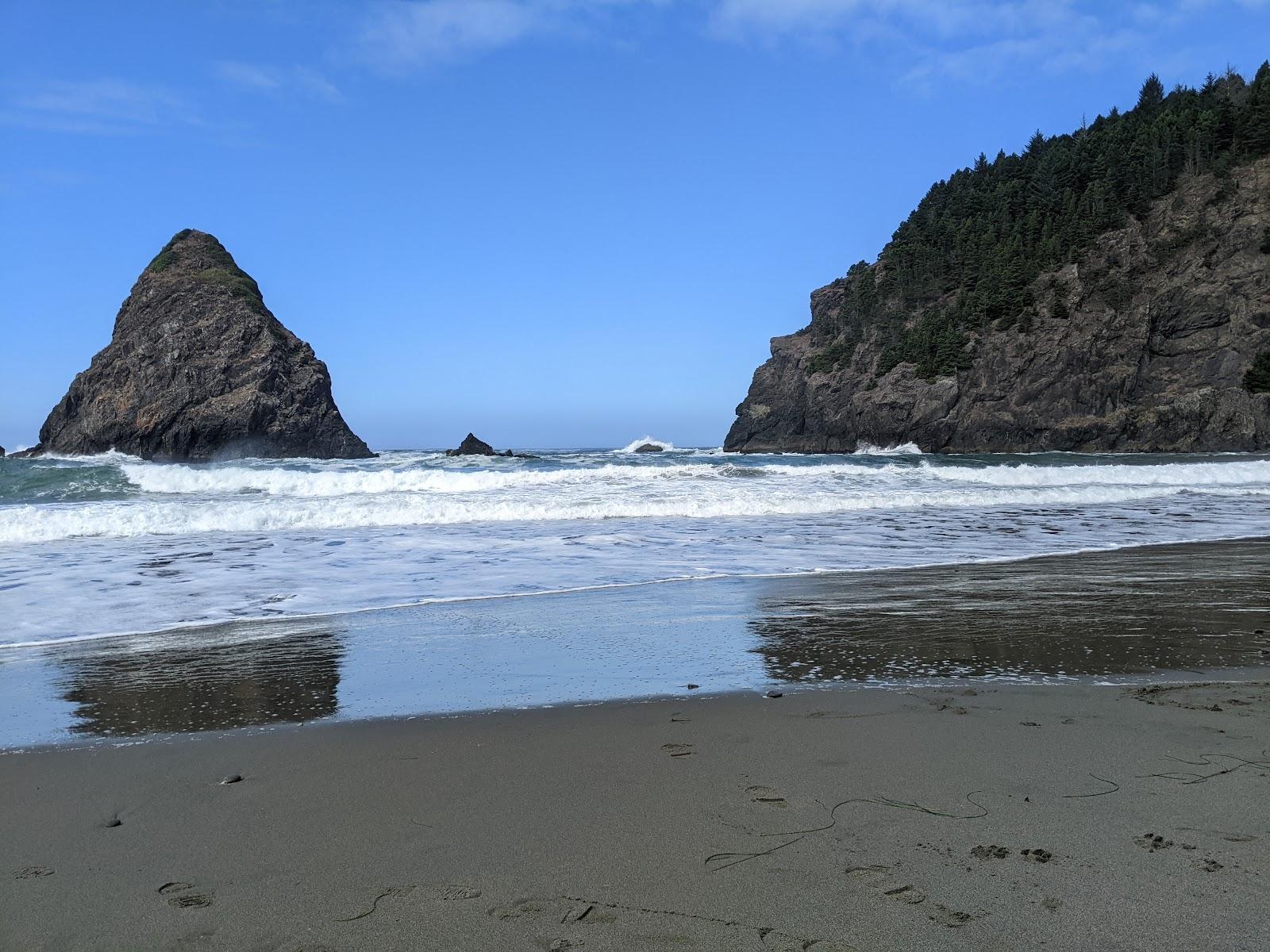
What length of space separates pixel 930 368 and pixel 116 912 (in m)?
70.0

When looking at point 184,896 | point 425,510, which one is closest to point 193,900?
point 184,896

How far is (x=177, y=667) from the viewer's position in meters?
4.74

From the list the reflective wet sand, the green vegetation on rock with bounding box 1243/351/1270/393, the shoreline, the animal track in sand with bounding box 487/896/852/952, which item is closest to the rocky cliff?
the green vegetation on rock with bounding box 1243/351/1270/393

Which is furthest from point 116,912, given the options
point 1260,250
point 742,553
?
point 1260,250

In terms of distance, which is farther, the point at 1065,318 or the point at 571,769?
the point at 1065,318

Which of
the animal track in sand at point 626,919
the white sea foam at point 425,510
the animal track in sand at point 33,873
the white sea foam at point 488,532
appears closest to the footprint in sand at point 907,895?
the animal track in sand at point 626,919

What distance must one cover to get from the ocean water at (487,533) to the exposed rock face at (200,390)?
40.5m

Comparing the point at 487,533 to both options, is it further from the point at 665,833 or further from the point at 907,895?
the point at 907,895

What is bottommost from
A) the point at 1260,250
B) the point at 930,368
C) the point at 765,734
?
the point at 765,734

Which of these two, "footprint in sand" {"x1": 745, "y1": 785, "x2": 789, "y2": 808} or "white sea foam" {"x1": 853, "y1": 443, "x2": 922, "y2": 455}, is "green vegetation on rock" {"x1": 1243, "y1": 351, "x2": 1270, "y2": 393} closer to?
"white sea foam" {"x1": 853, "y1": 443, "x2": 922, "y2": 455}

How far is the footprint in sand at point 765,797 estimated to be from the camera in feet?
8.29

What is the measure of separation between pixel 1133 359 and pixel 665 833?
68.3 meters

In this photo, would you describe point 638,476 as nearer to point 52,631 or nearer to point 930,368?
point 52,631

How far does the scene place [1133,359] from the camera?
59.3 meters
